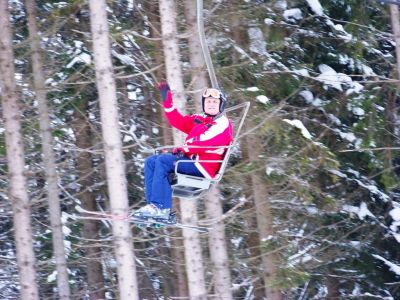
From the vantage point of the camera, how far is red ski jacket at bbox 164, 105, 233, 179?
831 cm

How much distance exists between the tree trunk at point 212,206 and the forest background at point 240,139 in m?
0.03

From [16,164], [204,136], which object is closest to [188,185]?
[204,136]

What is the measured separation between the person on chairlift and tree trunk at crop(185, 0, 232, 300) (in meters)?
2.48

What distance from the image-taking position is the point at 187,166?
28.1ft

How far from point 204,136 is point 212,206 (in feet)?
12.8

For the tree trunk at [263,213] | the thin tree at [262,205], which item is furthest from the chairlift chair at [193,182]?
the tree trunk at [263,213]

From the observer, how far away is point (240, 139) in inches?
544

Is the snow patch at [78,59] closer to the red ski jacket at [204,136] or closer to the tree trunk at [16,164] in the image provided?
the tree trunk at [16,164]

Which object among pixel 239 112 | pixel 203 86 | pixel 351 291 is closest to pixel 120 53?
pixel 239 112

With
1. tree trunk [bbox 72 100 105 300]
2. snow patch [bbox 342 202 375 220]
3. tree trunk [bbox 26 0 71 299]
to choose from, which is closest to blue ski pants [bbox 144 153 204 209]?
tree trunk [bbox 26 0 71 299]

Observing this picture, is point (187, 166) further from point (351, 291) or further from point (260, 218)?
point (351, 291)

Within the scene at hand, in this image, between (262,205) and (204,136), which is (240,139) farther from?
(204,136)

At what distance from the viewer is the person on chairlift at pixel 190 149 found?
26.8 feet

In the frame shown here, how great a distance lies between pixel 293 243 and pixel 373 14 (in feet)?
15.2
